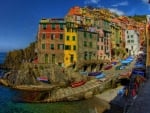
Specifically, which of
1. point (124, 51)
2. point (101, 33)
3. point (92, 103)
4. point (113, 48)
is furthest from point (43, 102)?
point (124, 51)

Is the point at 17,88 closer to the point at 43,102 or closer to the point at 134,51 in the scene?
the point at 43,102

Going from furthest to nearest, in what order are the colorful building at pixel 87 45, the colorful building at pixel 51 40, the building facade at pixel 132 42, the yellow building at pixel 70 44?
the building facade at pixel 132 42
the colorful building at pixel 87 45
the yellow building at pixel 70 44
the colorful building at pixel 51 40

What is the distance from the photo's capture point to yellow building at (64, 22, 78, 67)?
83.8 meters

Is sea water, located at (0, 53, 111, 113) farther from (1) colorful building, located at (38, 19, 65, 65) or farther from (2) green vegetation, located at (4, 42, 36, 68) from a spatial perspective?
(2) green vegetation, located at (4, 42, 36, 68)

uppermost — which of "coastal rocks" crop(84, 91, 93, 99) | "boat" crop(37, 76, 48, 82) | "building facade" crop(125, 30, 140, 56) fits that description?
"building facade" crop(125, 30, 140, 56)

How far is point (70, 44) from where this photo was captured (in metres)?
84.2

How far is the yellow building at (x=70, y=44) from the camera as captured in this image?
83.8 m

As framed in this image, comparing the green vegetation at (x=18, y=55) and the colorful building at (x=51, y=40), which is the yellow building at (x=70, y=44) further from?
the green vegetation at (x=18, y=55)

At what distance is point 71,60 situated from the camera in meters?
84.9

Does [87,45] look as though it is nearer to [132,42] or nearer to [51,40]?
[51,40]

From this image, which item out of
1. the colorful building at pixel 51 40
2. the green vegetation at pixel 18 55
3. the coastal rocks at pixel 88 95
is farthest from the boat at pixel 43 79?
the green vegetation at pixel 18 55

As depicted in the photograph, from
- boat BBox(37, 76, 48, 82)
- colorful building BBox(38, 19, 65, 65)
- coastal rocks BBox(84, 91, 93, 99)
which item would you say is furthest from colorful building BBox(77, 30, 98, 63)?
coastal rocks BBox(84, 91, 93, 99)

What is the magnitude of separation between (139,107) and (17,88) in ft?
162

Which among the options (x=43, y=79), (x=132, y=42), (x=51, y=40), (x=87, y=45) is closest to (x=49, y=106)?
(x=43, y=79)
